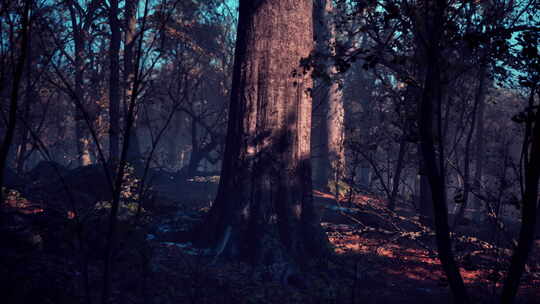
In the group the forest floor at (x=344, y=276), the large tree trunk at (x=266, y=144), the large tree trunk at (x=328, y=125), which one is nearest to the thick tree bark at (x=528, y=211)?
the forest floor at (x=344, y=276)

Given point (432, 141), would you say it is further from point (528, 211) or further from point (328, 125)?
point (328, 125)

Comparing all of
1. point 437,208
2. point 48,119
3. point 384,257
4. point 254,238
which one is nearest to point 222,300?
point 254,238

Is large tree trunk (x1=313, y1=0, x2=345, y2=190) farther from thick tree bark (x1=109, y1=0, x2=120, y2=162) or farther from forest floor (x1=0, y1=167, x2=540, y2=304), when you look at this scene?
forest floor (x1=0, y1=167, x2=540, y2=304)

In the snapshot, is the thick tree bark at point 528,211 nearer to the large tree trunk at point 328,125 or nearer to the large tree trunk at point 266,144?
the large tree trunk at point 266,144

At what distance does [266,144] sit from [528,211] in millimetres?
4482

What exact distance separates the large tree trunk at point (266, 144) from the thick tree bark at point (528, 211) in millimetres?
4196

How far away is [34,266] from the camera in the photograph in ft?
13.8

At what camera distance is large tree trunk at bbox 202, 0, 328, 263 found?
6117 millimetres

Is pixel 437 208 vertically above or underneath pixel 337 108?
underneath

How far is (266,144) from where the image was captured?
6117 mm


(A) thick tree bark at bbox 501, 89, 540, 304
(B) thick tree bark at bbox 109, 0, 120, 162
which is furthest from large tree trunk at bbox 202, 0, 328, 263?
(B) thick tree bark at bbox 109, 0, 120, 162

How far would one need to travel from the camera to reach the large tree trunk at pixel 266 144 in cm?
612

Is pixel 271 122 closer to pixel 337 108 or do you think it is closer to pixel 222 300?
pixel 222 300

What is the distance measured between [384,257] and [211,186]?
10.9 m
